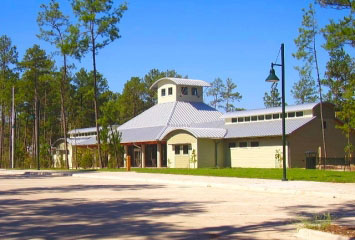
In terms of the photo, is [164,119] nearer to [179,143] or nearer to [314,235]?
[179,143]

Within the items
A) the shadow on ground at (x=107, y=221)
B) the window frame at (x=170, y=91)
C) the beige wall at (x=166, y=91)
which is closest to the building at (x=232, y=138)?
the beige wall at (x=166, y=91)

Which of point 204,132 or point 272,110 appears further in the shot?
point 272,110

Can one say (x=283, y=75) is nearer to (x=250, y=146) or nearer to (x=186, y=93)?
(x=250, y=146)

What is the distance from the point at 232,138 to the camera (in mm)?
44781

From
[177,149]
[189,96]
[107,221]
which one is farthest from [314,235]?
[189,96]

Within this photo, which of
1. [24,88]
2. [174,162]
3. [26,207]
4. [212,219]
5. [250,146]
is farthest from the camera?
[24,88]

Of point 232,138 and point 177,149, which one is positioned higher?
point 232,138

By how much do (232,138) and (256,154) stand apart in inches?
116

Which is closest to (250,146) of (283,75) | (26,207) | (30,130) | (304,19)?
(304,19)

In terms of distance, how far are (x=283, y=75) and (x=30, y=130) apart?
66255 mm

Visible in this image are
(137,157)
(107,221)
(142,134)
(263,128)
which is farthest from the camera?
(137,157)

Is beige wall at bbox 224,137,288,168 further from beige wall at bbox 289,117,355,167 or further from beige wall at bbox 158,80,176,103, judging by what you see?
beige wall at bbox 158,80,176,103

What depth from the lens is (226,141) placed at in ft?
152

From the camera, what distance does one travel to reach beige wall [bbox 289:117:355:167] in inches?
1613
